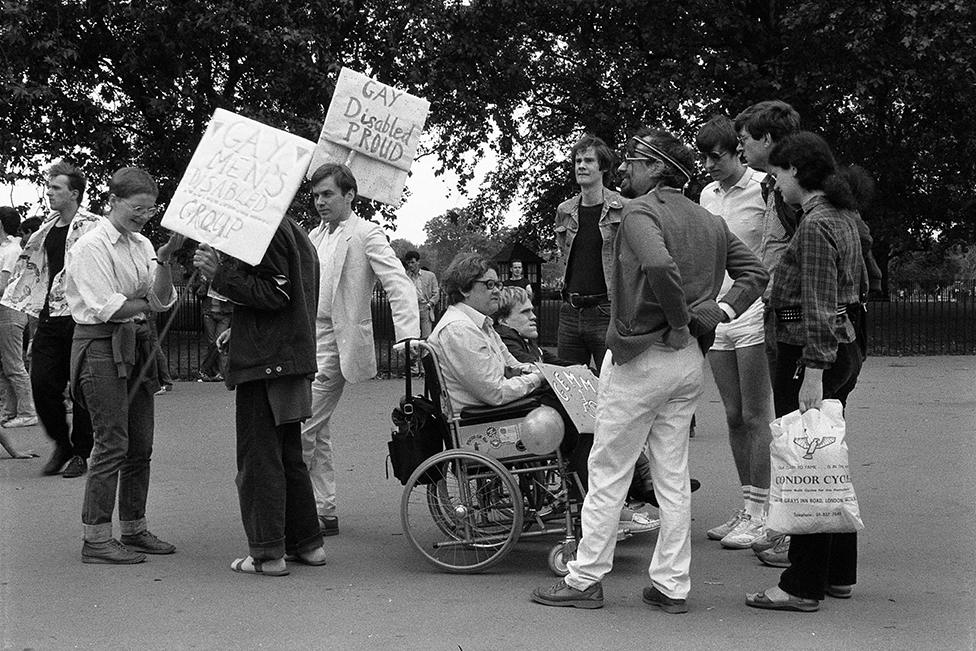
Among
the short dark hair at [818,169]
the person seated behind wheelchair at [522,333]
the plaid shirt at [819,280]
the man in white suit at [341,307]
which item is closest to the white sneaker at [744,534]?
the person seated behind wheelchair at [522,333]

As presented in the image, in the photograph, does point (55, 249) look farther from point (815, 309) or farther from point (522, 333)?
point (815, 309)

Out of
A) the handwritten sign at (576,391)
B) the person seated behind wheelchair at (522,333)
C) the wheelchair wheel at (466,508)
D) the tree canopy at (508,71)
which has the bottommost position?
the wheelchair wheel at (466,508)

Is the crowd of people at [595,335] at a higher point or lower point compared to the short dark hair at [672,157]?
lower

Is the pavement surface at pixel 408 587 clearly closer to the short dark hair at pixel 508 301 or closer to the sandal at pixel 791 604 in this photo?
the sandal at pixel 791 604

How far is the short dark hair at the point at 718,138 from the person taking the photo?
5.96 m

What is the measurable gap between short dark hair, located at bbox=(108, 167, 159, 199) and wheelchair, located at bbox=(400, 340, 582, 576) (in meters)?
1.50

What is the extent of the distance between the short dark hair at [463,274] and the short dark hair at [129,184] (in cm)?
148

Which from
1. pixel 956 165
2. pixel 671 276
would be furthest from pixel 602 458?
pixel 956 165

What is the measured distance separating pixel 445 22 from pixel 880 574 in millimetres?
17363

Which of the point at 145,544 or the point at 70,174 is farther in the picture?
the point at 70,174

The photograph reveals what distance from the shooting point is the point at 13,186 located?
67.6 ft

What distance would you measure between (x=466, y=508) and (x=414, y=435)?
0.42 meters

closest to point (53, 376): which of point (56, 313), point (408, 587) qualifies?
point (56, 313)

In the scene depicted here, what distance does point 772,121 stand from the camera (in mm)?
5633
